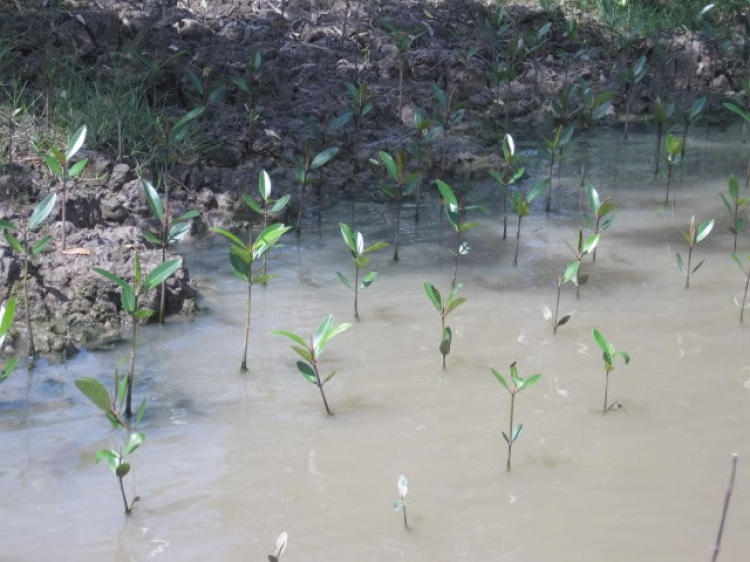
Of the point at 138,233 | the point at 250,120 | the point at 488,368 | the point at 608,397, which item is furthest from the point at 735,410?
the point at 250,120

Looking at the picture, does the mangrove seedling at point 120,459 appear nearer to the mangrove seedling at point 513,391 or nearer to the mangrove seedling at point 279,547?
the mangrove seedling at point 279,547

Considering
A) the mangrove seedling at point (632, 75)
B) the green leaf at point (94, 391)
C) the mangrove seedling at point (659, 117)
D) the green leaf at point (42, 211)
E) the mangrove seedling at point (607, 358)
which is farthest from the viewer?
the mangrove seedling at point (632, 75)

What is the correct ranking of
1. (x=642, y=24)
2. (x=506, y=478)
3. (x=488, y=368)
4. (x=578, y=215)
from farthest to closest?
(x=642, y=24)
(x=578, y=215)
(x=488, y=368)
(x=506, y=478)

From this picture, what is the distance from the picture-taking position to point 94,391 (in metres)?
2.78

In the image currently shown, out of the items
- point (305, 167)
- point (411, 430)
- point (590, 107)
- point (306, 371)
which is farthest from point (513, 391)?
point (590, 107)

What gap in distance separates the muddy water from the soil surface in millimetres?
550

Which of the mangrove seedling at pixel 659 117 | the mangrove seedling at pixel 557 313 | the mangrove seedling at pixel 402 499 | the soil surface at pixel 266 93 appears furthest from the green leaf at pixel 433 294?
the mangrove seedling at pixel 659 117

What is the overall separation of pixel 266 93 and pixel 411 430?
4.01m

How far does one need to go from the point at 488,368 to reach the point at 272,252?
1705 mm

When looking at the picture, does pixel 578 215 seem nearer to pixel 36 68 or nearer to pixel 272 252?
pixel 272 252

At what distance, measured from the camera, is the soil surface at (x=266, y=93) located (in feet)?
14.3

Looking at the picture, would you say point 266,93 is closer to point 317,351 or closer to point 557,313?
point 557,313

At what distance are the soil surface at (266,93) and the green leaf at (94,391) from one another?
1.00 meters

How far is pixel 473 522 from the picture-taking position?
268 cm
